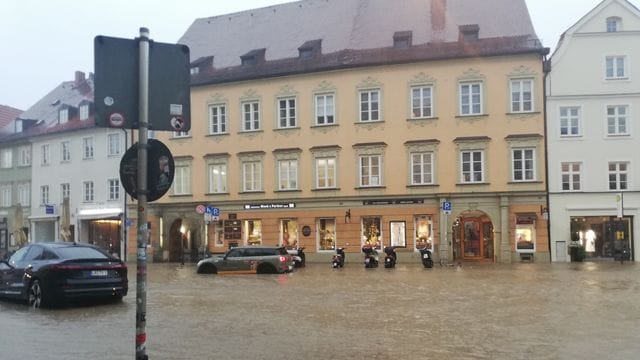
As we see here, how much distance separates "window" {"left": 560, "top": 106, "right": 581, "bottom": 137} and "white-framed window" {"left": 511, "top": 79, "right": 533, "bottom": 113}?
182 centimetres

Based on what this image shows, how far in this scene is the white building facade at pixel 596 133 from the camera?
1501 inches

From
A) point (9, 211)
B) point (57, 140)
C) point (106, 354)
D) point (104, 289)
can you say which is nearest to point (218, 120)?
point (57, 140)

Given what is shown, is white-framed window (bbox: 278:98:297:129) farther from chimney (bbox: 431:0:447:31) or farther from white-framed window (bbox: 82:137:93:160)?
white-framed window (bbox: 82:137:93:160)

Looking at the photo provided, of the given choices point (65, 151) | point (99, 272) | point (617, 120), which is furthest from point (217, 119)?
point (99, 272)

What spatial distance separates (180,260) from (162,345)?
36.6m

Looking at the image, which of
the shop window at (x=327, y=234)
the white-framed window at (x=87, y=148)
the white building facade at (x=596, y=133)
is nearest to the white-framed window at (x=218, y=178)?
the shop window at (x=327, y=234)

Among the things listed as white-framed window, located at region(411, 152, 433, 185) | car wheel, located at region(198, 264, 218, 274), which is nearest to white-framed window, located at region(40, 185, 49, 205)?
car wheel, located at region(198, 264, 218, 274)

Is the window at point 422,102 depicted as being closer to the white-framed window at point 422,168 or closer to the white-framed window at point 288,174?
the white-framed window at point 422,168

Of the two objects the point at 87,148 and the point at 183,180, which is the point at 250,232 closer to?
the point at 183,180

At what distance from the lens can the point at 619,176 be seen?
38.2 meters

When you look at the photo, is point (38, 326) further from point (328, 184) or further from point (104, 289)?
point (328, 184)

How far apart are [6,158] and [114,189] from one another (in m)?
13.9

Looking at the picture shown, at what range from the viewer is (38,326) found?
1325 centimetres

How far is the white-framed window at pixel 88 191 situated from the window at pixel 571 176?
3244cm
